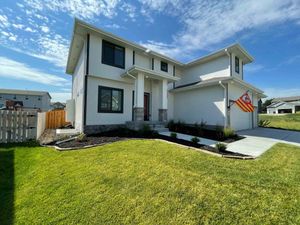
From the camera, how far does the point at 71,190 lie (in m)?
3.45

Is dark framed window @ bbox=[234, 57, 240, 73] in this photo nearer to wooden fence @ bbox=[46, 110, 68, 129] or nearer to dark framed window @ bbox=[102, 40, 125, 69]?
dark framed window @ bbox=[102, 40, 125, 69]

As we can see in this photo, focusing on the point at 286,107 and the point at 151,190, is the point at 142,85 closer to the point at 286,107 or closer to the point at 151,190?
the point at 151,190

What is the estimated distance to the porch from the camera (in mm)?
10102

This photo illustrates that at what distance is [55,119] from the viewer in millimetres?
14250

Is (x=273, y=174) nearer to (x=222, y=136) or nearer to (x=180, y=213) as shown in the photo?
(x=180, y=213)

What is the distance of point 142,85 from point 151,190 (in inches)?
311

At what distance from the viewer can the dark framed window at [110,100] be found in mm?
9695

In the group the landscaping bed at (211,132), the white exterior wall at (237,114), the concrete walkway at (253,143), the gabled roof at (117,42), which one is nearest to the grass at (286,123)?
the white exterior wall at (237,114)

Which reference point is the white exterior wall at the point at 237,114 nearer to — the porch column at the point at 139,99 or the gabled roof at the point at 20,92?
the porch column at the point at 139,99

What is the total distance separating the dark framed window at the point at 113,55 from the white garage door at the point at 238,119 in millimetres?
8712

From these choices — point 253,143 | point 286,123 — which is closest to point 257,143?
point 253,143

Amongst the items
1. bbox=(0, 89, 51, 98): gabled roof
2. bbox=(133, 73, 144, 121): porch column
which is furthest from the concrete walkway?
bbox=(0, 89, 51, 98): gabled roof

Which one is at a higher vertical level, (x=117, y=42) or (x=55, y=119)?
(x=117, y=42)

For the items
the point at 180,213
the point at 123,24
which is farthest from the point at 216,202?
the point at 123,24
